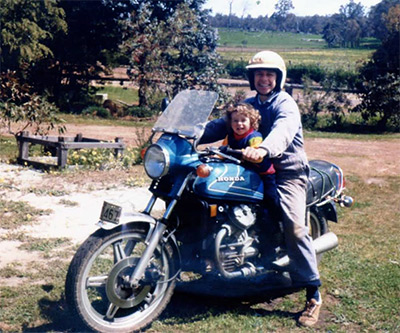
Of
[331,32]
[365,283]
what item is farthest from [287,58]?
[365,283]

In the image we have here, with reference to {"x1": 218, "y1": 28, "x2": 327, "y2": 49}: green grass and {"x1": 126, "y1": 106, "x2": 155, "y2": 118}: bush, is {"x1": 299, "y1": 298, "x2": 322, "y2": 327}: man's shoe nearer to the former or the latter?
{"x1": 218, "y1": 28, "x2": 327, "y2": 49}: green grass

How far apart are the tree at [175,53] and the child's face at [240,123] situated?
44.1 ft

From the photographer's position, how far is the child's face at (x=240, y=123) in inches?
160

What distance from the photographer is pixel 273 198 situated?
424 cm

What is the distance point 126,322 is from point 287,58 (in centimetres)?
2839

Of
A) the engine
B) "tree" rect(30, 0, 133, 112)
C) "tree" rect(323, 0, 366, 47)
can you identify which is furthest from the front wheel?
"tree" rect(30, 0, 133, 112)

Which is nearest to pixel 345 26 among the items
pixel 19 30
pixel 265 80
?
pixel 19 30

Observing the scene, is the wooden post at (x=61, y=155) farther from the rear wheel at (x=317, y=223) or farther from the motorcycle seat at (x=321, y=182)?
the rear wheel at (x=317, y=223)

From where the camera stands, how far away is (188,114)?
4.11 meters

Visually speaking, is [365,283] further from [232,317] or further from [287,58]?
[287,58]

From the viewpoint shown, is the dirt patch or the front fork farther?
the dirt patch

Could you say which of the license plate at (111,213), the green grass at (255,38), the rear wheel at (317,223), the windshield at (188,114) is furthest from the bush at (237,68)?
the license plate at (111,213)

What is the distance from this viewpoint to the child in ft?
13.3

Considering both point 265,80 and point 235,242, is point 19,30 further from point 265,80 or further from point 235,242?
point 235,242
